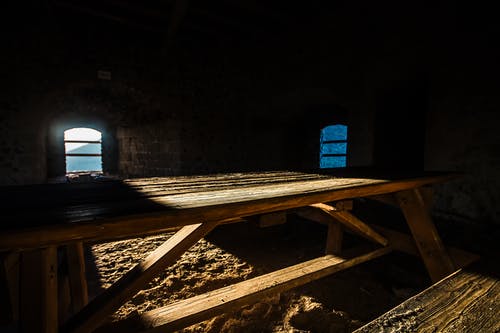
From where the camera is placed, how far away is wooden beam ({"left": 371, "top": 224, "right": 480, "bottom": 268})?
1986mm

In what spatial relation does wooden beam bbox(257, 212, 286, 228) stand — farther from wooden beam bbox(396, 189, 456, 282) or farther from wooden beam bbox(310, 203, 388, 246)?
wooden beam bbox(396, 189, 456, 282)

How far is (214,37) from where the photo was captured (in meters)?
6.27

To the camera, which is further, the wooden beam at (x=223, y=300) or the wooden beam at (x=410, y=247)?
the wooden beam at (x=410, y=247)

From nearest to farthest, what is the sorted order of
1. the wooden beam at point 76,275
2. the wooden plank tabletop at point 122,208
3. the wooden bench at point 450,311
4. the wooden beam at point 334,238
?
the wooden plank tabletop at point 122,208 < the wooden bench at point 450,311 < the wooden beam at point 76,275 < the wooden beam at point 334,238

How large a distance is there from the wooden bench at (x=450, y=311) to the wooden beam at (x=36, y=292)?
113cm

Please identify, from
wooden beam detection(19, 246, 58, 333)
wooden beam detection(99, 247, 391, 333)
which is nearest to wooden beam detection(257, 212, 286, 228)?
wooden beam detection(99, 247, 391, 333)

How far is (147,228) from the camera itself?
908mm

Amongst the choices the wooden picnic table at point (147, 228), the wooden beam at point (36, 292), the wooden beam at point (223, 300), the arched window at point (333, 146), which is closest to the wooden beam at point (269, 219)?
the wooden picnic table at point (147, 228)

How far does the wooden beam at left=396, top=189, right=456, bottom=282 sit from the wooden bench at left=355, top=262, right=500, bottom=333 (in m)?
0.76

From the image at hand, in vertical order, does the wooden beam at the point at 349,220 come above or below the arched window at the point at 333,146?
below

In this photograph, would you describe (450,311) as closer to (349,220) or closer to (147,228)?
(349,220)

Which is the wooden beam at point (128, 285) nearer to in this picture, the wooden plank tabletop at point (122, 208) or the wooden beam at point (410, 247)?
the wooden plank tabletop at point (122, 208)

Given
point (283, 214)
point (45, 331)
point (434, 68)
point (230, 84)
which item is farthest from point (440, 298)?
point (230, 84)

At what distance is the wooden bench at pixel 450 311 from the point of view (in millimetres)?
896
